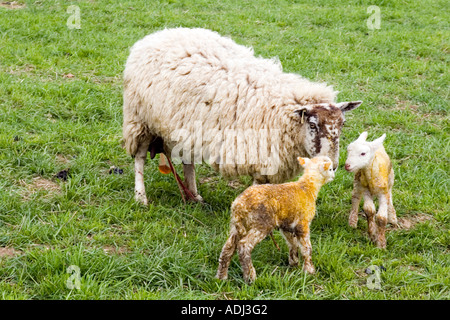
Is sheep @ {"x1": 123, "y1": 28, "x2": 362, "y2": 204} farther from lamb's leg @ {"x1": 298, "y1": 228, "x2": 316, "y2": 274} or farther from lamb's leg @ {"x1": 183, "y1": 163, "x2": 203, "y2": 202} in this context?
lamb's leg @ {"x1": 298, "y1": 228, "x2": 316, "y2": 274}

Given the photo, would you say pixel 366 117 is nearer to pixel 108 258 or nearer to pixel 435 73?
pixel 435 73

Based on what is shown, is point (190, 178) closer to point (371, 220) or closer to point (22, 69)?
point (371, 220)

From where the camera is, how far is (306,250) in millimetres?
3934

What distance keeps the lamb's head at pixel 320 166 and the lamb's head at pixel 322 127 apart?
0.76 feet

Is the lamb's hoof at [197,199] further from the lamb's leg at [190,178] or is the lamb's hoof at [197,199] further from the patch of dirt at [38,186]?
the patch of dirt at [38,186]

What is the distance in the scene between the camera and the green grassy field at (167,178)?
3896mm

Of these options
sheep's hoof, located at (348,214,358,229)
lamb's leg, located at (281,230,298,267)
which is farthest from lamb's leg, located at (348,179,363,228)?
lamb's leg, located at (281,230,298,267)

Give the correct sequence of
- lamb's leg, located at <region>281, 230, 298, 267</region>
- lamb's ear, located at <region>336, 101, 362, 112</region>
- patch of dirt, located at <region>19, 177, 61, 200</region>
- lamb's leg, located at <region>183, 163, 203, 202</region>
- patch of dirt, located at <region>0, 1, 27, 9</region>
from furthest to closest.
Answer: patch of dirt, located at <region>0, 1, 27, 9</region> → lamb's leg, located at <region>183, 163, 203, 202</region> → patch of dirt, located at <region>19, 177, 61, 200</region> → lamb's ear, located at <region>336, 101, 362, 112</region> → lamb's leg, located at <region>281, 230, 298, 267</region>

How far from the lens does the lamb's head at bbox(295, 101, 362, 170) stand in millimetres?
4387

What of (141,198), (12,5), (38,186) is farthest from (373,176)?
(12,5)

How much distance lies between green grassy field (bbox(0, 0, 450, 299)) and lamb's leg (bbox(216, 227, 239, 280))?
0.07 m

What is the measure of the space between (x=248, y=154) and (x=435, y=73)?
220 inches

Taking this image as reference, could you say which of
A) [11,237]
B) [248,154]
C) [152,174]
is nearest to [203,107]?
[248,154]

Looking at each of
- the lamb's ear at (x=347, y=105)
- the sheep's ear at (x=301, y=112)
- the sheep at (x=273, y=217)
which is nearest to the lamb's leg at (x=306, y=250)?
the sheep at (x=273, y=217)
